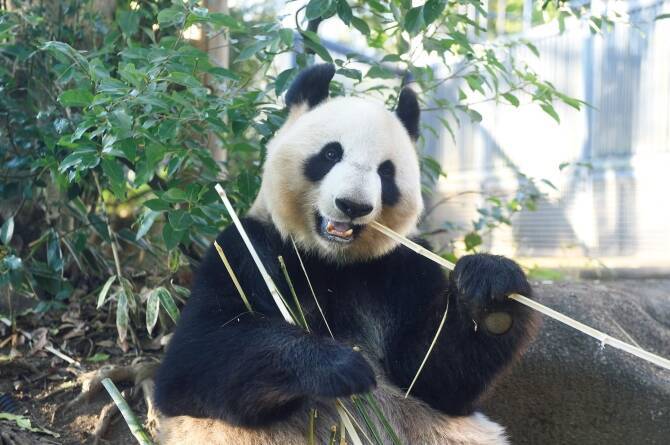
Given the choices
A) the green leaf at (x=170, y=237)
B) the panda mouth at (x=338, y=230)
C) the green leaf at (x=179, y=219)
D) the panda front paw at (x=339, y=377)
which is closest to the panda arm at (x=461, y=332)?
the panda mouth at (x=338, y=230)

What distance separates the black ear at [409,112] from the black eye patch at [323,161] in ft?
2.35

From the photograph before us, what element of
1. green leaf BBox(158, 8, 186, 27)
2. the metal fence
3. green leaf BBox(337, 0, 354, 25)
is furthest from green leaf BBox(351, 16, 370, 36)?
the metal fence

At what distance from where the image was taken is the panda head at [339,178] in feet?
10.1

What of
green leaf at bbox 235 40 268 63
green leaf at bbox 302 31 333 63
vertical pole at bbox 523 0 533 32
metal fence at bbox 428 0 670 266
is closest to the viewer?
green leaf at bbox 235 40 268 63

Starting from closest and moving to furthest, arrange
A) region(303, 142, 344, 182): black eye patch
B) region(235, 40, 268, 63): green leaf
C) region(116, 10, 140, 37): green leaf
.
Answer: region(303, 142, 344, 182): black eye patch → region(235, 40, 268, 63): green leaf → region(116, 10, 140, 37): green leaf

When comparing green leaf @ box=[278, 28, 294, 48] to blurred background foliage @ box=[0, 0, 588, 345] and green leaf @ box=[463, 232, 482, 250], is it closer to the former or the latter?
blurred background foliage @ box=[0, 0, 588, 345]

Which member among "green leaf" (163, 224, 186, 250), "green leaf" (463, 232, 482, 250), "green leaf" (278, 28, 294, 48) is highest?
"green leaf" (278, 28, 294, 48)

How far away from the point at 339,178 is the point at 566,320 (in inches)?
43.6

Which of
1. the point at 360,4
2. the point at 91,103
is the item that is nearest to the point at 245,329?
the point at 91,103

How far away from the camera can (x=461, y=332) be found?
10.6 feet

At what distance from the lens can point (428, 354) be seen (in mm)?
3193

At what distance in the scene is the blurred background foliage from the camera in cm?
343

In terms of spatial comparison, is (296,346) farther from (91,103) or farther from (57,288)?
(57,288)

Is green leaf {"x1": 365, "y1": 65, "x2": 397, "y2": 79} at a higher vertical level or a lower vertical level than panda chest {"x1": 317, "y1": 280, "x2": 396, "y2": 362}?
higher
